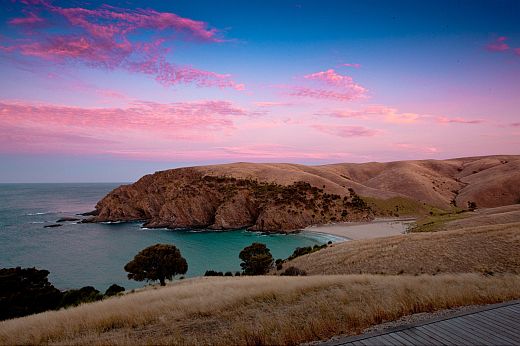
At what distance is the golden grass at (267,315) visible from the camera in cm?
825

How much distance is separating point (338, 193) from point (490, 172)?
351 feet

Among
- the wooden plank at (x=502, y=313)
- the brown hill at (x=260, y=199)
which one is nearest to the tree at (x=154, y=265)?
the wooden plank at (x=502, y=313)

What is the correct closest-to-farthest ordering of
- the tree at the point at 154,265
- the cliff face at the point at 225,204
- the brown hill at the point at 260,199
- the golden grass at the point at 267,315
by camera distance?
the golden grass at the point at 267,315 → the tree at the point at 154,265 → the cliff face at the point at 225,204 → the brown hill at the point at 260,199

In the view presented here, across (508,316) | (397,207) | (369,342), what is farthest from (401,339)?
(397,207)

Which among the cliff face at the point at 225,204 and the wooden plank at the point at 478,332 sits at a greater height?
the wooden plank at the point at 478,332

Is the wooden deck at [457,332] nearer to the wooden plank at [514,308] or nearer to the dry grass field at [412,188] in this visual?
the wooden plank at [514,308]

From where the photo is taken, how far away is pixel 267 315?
32.3 ft

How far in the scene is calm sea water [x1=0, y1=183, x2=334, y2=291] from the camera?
59709 mm

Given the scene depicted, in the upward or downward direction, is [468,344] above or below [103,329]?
above

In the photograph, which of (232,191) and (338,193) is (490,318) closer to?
(232,191)

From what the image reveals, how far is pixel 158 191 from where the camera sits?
429 ft

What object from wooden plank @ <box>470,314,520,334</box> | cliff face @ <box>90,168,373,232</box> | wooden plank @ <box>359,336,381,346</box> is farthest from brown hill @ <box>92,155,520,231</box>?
wooden plank @ <box>359,336,381,346</box>

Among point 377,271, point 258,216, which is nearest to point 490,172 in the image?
point 258,216

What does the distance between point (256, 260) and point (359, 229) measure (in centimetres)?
5235
